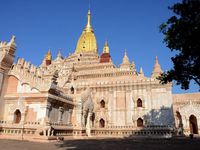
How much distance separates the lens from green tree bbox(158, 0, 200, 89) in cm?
1126

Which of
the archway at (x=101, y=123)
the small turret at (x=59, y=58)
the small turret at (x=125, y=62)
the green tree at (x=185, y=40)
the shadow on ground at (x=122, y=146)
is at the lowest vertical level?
the shadow on ground at (x=122, y=146)

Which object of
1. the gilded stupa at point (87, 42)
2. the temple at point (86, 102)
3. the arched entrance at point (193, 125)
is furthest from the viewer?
the gilded stupa at point (87, 42)

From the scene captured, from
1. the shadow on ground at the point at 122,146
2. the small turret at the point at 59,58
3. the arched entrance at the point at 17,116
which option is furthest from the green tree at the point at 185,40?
the small turret at the point at 59,58

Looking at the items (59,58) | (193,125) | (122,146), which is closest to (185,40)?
(122,146)

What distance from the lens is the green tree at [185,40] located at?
443 inches

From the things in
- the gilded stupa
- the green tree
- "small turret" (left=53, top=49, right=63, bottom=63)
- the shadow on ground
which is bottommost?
the shadow on ground

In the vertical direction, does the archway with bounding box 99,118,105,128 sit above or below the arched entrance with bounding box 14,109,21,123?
below

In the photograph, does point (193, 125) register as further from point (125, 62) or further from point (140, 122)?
point (125, 62)

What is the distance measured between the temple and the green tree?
10.7 m

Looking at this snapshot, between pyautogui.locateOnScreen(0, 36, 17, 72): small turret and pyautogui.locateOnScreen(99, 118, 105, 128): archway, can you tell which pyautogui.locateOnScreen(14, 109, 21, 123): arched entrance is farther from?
pyautogui.locateOnScreen(99, 118, 105, 128): archway

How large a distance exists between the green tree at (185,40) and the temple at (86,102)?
422 inches

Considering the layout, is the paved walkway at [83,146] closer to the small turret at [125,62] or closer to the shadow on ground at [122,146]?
the shadow on ground at [122,146]

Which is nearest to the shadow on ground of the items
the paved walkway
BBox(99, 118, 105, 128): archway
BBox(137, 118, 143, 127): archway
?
the paved walkway

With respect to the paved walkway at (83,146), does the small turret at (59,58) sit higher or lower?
higher
